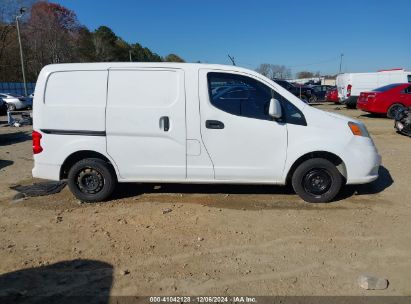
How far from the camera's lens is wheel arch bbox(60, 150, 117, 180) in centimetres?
554

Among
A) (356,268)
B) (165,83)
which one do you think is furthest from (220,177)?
(356,268)

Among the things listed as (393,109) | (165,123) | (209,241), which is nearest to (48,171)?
(165,123)

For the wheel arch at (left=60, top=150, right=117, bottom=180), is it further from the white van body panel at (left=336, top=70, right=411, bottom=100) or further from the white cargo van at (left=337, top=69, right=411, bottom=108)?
the white van body panel at (left=336, top=70, right=411, bottom=100)

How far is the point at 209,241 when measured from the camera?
4.38 meters

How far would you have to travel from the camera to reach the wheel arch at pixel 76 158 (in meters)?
5.54

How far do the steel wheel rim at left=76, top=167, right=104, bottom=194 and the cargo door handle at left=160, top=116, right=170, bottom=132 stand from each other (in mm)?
1184

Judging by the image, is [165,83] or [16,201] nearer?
[165,83]

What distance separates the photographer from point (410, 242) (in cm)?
429

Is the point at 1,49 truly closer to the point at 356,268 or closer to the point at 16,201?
the point at 16,201

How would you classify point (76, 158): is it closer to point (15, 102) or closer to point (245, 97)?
point (245, 97)

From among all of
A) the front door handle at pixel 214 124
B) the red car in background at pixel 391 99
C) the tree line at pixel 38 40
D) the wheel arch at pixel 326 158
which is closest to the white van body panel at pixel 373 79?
the red car in background at pixel 391 99

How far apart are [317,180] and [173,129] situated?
84.2 inches

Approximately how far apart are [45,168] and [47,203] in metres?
0.56

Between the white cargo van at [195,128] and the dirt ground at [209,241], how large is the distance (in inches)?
18.4
